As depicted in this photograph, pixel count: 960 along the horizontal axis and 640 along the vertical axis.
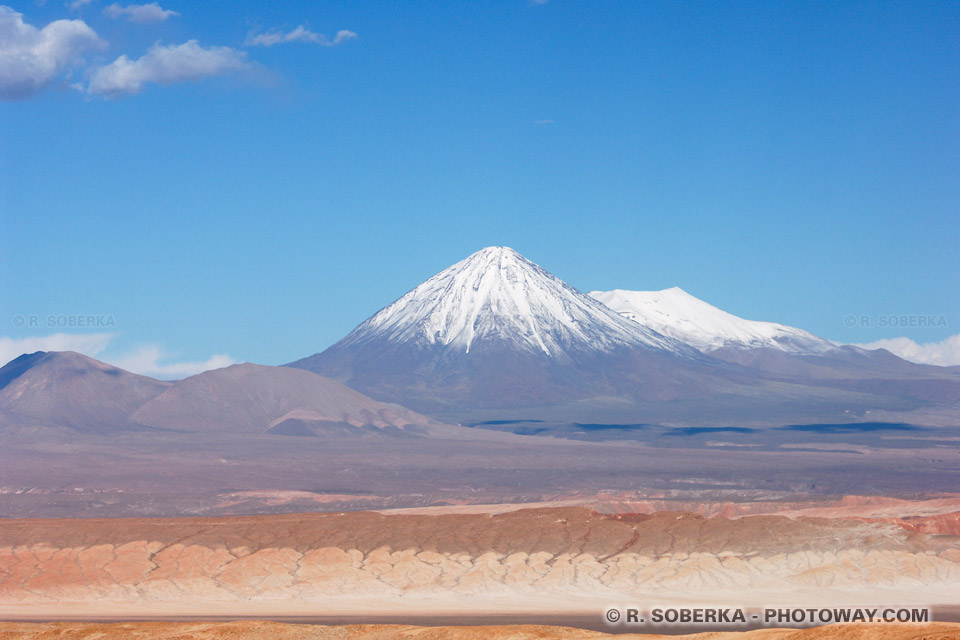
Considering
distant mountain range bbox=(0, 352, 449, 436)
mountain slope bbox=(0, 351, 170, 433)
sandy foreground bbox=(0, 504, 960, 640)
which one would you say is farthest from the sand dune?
mountain slope bbox=(0, 351, 170, 433)

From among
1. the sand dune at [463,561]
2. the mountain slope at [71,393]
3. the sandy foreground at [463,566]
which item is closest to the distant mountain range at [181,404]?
the mountain slope at [71,393]

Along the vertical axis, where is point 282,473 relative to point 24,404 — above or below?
below

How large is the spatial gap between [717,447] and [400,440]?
4674cm

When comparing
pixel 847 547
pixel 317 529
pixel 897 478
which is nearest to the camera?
pixel 847 547

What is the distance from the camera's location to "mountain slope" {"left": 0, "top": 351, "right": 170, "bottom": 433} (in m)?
176

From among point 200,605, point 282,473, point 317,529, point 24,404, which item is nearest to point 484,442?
point 282,473

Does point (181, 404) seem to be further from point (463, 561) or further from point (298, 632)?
point (298, 632)

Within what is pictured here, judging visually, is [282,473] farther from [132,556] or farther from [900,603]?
[900,603]

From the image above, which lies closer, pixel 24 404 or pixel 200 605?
pixel 200 605

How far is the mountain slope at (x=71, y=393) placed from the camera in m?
176

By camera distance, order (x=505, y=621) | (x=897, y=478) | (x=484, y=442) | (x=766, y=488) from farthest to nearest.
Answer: (x=484, y=442) < (x=897, y=478) < (x=766, y=488) < (x=505, y=621)

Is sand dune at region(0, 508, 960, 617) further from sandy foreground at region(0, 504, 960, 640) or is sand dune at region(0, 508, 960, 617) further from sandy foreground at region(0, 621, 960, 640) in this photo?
sandy foreground at region(0, 621, 960, 640)

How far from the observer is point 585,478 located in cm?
13062

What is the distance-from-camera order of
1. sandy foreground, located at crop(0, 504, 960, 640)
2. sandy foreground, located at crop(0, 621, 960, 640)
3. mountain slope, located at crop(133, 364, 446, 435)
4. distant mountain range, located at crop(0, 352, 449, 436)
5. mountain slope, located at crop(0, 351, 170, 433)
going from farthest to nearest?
mountain slope, located at crop(133, 364, 446, 435), distant mountain range, located at crop(0, 352, 449, 436), mountain slope, located at crop(0, 351, 170, 433), sandy foreground, located at crop(0, 504, 960, 640), sandy foreground, located at crop(0, 621, 960, 640)
